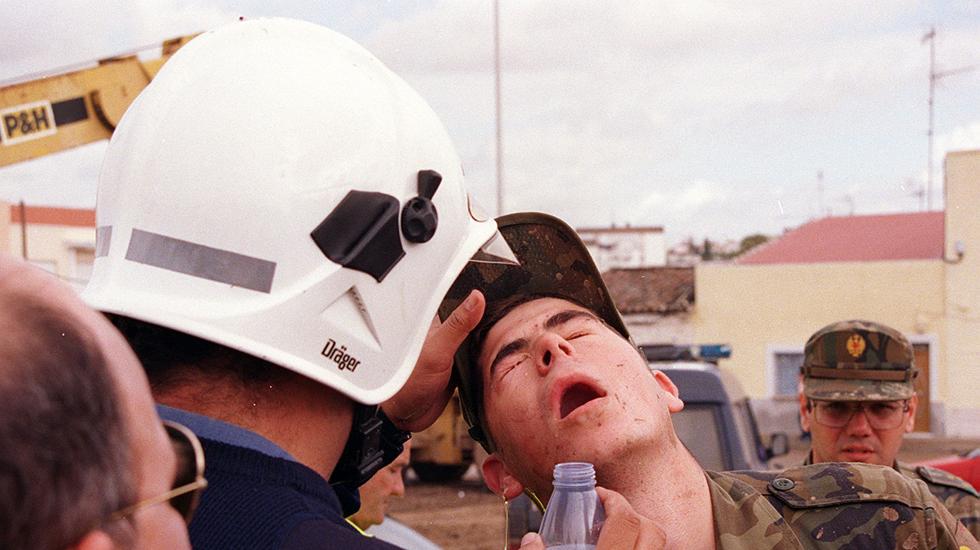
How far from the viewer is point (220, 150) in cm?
192

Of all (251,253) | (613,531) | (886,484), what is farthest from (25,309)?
(886,484)

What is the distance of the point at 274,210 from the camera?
1.90 metres

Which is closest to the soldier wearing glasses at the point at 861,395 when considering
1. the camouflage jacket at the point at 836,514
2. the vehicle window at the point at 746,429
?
the camouflage jacket at the point at 836,514

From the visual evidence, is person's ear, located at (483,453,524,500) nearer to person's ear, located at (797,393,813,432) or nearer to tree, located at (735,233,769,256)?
person's ear, located at (797,393,813,432)

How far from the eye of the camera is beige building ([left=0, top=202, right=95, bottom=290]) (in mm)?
32594

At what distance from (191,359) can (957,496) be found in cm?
353

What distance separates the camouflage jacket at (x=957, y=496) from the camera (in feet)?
13.6

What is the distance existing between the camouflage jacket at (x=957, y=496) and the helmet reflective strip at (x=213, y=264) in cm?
319

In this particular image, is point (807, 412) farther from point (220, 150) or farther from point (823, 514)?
point (220, 150)

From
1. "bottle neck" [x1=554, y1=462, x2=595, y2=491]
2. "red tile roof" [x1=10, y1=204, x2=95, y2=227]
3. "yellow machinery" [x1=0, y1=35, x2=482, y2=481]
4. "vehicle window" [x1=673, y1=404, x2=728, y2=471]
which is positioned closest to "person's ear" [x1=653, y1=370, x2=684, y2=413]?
"bottle neck" [x1=554, y1=462, x2=595, y2=491]

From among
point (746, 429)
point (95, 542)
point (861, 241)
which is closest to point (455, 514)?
point (746, 429)

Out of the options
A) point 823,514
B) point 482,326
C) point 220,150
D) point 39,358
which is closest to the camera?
point 39,358

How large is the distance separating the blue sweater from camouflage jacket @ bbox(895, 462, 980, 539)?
10.7ft

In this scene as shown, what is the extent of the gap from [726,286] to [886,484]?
2572 centimetres
